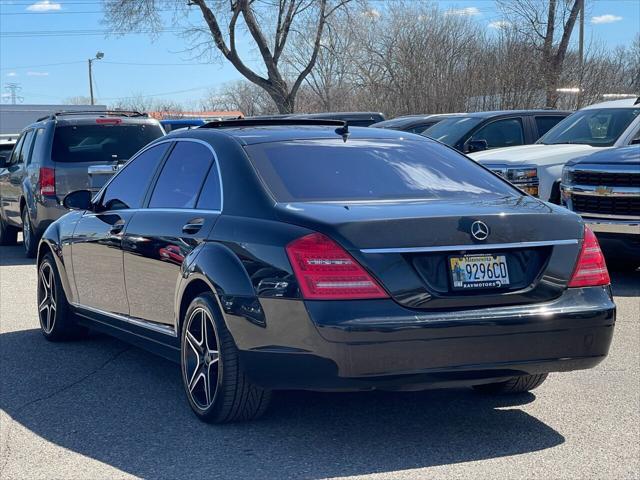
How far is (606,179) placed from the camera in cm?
1048

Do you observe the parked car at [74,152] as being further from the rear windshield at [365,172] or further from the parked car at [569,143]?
the rear windshield at [365,172]

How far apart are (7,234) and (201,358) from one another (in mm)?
12136

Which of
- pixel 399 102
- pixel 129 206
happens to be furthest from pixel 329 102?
pixel 129 206

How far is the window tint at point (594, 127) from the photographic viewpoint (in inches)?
489

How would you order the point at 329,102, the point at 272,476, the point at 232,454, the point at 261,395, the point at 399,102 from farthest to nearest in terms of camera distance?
the point at 329,102 < the point at 399,102 < the point at 261,395 < the point at 232,454 < the point at 272,476

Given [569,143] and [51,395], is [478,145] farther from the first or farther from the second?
[51,395]

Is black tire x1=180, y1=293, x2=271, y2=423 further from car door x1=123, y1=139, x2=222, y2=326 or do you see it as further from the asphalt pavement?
car door x1=123, y1=139, x2=222, y2=326

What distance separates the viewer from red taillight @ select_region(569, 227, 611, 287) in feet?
16.6

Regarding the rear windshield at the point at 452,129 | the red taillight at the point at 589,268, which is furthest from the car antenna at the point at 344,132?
the rear windshield at the point at 452,129

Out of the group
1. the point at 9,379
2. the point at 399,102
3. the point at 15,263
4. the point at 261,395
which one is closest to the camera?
the point at 261,395

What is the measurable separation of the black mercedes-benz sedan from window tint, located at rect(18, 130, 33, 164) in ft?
29.3

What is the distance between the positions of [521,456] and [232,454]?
1.39 metres

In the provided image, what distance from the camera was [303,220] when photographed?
16.1ft

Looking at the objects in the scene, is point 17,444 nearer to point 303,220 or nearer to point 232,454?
point 232,454
